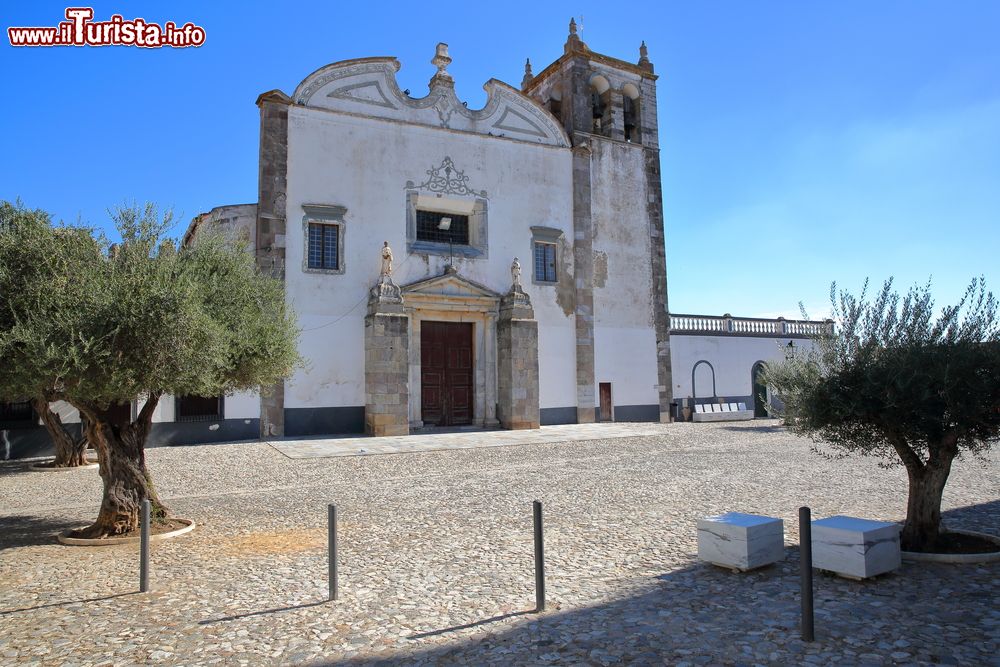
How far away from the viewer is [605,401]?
72.4ft

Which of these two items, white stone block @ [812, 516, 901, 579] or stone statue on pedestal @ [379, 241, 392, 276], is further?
stone statue on pedestal @ [379, 241, 392, 276]

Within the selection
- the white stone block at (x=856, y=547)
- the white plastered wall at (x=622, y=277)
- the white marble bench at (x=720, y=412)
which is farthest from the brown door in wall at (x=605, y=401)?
the white stone block at (x=856, y=547)

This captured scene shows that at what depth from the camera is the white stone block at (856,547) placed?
5250 millimetres

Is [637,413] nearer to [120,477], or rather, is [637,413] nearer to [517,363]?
[517,363]

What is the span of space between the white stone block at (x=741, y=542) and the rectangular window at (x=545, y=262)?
1553cm

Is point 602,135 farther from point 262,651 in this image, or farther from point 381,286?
point 262,651

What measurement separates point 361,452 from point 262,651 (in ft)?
33.4

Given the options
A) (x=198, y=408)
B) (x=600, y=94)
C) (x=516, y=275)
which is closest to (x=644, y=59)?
(x=600, y=94)

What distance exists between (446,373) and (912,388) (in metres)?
14.9

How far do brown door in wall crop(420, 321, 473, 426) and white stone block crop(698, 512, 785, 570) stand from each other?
14.0 metres

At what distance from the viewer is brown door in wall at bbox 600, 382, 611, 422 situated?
2198 cm

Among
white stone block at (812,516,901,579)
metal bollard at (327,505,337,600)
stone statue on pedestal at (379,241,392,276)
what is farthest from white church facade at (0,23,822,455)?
white stone block at (812,516,901,579)

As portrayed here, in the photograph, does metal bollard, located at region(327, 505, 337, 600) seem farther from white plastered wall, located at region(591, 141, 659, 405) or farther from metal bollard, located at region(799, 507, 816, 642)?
white plastered wall, located at region(591, 141, 659, 405)

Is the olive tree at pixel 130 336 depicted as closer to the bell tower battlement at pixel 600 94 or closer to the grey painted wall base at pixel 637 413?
the grey painted wall base at pixel 637 413
